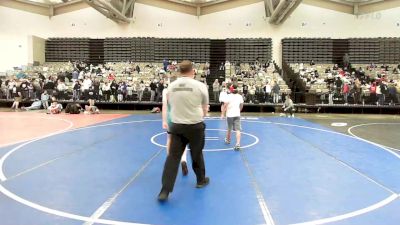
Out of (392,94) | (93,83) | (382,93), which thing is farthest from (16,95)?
(392,94)

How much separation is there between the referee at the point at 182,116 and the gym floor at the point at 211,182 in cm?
39

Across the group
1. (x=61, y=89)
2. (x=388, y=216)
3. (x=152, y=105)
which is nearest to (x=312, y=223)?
(x=388, y=216)

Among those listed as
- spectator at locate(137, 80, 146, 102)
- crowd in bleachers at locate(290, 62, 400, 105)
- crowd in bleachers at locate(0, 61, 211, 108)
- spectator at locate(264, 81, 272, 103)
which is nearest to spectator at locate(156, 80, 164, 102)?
crowd in bleachers at locate(0, 61, 211, 108)

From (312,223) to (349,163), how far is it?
11.4 feet

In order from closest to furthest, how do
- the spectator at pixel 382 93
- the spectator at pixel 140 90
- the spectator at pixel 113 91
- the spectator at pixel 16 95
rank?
the spectator at pixel 382 93
the spectator at pixel 16 95
the spectator at pixel 140 90
the spectator at pixel 113 91

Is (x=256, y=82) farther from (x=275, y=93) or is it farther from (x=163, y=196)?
(x=163, y=196)

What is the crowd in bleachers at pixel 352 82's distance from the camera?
68.1ft

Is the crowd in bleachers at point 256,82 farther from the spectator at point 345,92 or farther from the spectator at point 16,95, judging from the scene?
the spectator at point 16,95

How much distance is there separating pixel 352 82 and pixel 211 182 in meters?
19.5

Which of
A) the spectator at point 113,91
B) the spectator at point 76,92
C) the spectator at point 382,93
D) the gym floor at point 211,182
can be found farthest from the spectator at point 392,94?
the spectator at point 76,92

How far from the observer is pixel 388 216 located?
14.3 ft

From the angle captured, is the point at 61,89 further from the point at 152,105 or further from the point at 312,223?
the point at 312,223

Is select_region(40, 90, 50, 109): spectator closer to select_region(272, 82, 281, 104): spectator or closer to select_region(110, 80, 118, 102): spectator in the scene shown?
select_region(110, 80, 118, 102): spectator

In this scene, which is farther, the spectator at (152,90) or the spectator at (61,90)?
the spectator at (61,90)
